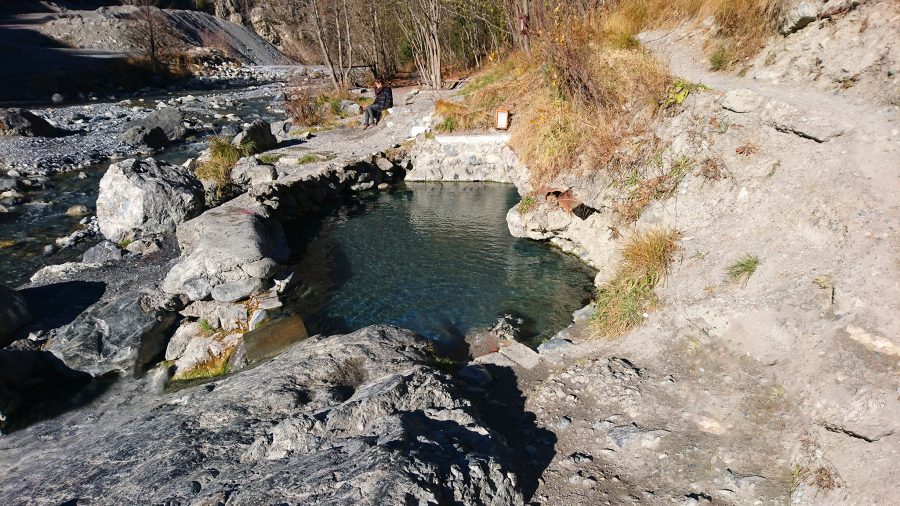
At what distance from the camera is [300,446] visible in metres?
4.11

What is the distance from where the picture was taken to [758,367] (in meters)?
5.21

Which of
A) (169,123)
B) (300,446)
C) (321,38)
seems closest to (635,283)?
(300,446)

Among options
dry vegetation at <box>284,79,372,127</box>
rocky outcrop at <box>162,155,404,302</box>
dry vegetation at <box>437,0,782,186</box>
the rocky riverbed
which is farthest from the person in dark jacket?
the rocky riverbed

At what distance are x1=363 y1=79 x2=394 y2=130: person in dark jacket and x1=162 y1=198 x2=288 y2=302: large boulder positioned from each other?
924 centimetres

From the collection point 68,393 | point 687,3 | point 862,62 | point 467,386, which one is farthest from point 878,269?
point 68,393

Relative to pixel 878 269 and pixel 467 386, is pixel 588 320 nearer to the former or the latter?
pixel 467 386

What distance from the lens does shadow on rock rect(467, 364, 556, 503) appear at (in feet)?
15.0

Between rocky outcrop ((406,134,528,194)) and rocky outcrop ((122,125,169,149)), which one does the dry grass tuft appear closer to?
rocky outcrop ((406,134,528,194))

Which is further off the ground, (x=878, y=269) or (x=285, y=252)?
(x=878, y=269)

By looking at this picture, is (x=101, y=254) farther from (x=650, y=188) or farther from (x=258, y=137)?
(x=650, y=188)

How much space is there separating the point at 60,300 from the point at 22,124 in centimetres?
1409

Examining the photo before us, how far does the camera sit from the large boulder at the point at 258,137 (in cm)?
1568

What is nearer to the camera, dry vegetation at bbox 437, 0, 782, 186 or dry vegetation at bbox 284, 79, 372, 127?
dry vegetation at bbox 437, 0, 782, 186

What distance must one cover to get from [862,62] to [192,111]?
26.1 meters
